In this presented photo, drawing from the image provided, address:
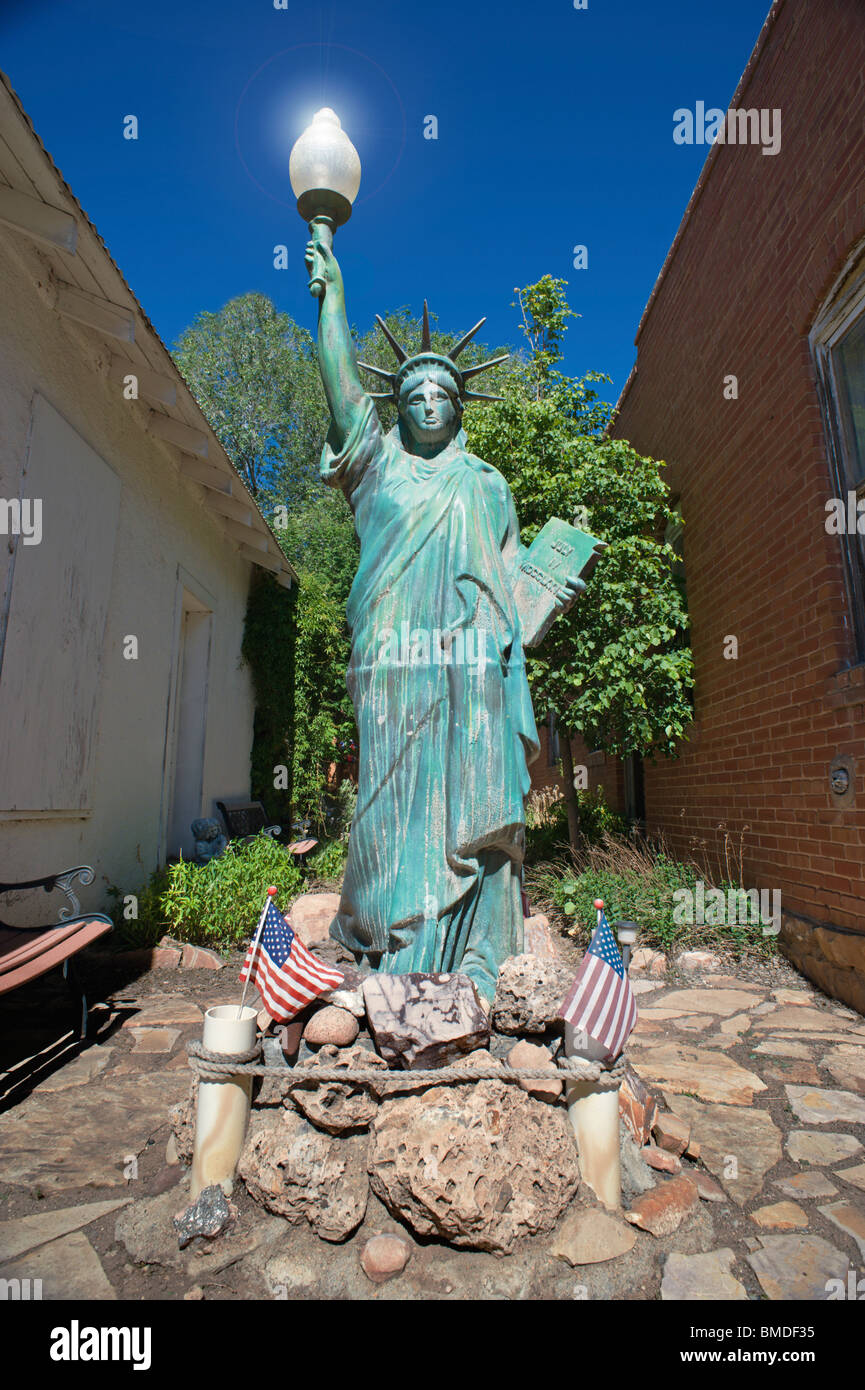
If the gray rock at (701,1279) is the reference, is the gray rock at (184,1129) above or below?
above

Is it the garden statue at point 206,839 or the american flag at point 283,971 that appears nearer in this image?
the american flag at point 283,971

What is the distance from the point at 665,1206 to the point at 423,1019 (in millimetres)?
850

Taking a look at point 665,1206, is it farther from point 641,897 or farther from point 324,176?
point 641,897

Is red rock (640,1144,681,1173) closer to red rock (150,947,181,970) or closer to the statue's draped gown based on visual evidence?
the statue's draped gown

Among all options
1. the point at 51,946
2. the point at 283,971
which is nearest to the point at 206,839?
the point at 51,946

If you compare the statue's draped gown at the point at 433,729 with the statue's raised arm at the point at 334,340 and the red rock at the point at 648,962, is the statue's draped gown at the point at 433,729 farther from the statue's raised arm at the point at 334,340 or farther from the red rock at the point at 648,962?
the red rock at the point at 648,962

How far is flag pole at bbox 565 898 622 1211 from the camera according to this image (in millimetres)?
2082

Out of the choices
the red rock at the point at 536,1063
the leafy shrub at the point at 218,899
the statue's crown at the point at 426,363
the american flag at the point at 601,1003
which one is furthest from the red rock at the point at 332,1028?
the leafy shrub at the point at 218,899

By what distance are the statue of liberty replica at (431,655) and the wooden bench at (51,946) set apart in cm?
142

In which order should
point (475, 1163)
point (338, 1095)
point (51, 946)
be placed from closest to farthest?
point (475, 1163) → point (338, 1095) → point (51, 946)

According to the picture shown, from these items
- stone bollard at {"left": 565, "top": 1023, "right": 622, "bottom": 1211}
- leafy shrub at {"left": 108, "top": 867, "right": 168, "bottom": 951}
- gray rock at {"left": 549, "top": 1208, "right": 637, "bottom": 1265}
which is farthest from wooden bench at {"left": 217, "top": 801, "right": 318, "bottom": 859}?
gray rock at {"left": 549, "top": 1208, "right": 637, "bottom": 1265}

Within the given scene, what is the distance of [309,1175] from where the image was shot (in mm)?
2031

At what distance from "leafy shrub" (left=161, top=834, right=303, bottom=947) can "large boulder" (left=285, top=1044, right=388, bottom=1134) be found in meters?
2.99

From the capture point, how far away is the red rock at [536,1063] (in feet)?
7.18
